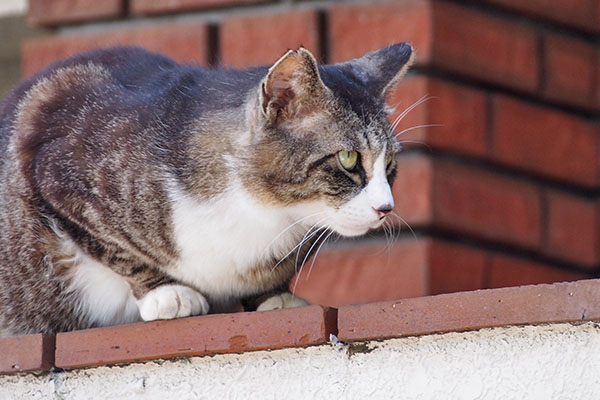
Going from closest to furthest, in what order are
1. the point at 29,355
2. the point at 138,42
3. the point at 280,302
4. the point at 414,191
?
1. the point at 29,355
2. the point at 280,302
3. the point at 414,191
4. the point at 138,42

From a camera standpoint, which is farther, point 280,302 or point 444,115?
point 444,115

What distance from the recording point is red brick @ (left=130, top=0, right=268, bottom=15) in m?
3.74

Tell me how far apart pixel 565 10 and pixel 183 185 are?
174cm

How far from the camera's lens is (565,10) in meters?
3.88

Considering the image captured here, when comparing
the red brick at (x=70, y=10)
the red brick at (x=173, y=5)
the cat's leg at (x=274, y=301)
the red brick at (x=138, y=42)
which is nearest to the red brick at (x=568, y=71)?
the red brick at (x=173, y=5)

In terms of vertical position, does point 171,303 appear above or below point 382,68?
below

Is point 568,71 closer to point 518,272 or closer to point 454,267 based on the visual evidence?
point 518,272

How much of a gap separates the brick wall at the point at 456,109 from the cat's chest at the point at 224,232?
0.89 m

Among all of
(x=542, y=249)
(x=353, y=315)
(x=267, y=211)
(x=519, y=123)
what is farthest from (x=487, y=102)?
(x=353, y=315)

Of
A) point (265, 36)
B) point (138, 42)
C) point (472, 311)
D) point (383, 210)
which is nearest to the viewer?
point (472, 311)

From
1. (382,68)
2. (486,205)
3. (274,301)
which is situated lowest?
(486,205)

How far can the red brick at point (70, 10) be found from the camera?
3.84 meters

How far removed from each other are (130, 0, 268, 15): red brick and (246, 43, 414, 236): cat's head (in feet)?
3.89

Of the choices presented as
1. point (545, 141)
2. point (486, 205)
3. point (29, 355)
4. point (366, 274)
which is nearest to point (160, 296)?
point (29, 355)
